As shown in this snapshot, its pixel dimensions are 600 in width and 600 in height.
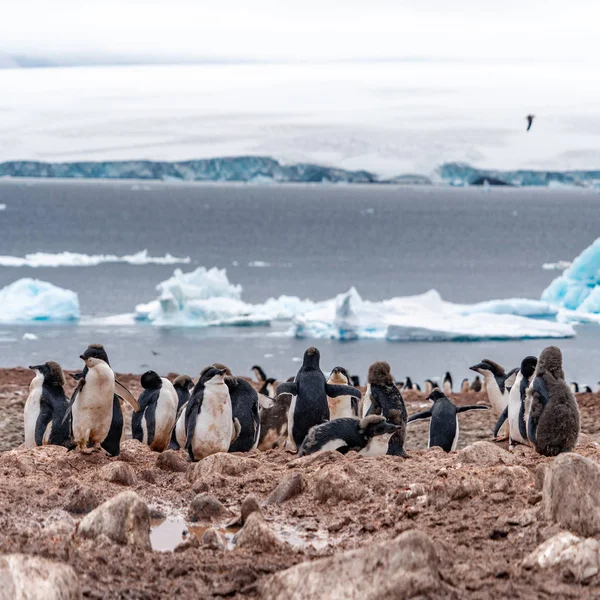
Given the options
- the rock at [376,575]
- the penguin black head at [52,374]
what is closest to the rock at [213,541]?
the rock at [376,575]

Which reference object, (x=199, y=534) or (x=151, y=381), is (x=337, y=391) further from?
(x=199, y=534)

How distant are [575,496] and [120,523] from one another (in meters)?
2.24

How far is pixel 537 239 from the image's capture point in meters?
96.4

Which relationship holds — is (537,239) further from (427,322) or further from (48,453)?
(48,453)

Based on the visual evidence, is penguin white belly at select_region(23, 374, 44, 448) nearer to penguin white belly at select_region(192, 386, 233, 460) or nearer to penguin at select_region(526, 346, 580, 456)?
penguin white belly at select_region(192, 386, 233, 460)

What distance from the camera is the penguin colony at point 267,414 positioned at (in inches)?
319

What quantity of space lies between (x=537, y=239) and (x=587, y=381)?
7053cm

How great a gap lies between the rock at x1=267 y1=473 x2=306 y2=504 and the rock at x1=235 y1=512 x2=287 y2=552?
1235mm

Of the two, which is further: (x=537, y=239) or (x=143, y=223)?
(x=143, y=223)

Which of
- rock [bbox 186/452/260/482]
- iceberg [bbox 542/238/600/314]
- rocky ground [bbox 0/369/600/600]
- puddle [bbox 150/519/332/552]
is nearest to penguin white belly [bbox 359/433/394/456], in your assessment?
rocky ground [bbox 0/369/600/600]

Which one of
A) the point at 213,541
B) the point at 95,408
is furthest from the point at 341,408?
the point at 213,541

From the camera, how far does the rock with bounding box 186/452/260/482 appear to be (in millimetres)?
7453

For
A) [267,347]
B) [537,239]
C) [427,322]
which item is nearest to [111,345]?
[267,347]

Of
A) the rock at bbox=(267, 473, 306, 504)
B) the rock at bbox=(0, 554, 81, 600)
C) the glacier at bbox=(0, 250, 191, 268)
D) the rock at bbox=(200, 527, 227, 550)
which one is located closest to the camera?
the rock at bbox=(0, 554, 81, 600)
